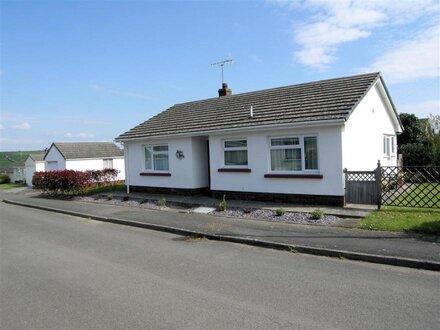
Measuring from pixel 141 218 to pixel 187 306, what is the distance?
318 inches

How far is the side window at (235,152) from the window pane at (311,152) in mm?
2640

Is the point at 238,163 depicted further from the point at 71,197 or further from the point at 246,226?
the point at 71,197

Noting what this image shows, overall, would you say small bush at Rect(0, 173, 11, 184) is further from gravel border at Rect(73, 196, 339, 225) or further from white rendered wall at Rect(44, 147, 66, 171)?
gravel border at Rect(73, 196, 339, 225)

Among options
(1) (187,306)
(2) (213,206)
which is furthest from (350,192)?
(1) (187,306)

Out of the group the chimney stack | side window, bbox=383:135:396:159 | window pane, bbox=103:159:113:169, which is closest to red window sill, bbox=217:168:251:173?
side window, bbox=383:135:396:159

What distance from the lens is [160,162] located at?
19.3m

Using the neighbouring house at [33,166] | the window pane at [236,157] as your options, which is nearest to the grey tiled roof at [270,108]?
the window pane at [236,157]

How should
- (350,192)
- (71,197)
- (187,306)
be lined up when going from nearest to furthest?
(187,306) < (350,192) < (71,197)

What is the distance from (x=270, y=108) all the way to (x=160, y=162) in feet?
20.8

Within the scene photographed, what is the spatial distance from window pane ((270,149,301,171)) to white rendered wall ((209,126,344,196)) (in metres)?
0.23

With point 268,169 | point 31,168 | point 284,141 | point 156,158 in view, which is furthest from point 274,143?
point 31,168

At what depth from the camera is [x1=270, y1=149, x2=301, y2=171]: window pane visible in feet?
46.4

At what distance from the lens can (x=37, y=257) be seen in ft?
28.6

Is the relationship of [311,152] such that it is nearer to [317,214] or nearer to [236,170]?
[317,214]
